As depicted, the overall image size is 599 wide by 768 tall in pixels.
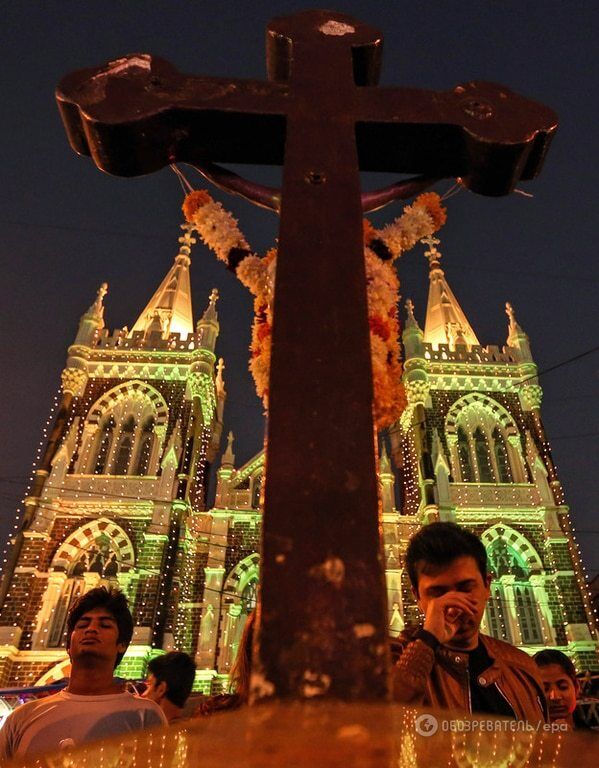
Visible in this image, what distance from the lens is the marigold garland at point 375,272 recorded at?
9.17ft

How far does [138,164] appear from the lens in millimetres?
2367

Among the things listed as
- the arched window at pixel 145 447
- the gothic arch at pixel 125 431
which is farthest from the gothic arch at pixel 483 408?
the arched window at pixel 145 447

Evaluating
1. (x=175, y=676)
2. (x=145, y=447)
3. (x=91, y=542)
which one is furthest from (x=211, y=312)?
(x=175, y=676)

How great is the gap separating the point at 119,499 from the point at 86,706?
1850 cm

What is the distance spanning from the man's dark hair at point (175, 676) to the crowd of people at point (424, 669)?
95cm

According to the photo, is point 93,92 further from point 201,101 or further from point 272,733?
point 272,733

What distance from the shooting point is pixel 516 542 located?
19891 mm

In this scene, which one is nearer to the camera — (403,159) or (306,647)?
(306,647)

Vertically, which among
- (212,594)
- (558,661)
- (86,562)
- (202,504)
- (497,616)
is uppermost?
(202,504)

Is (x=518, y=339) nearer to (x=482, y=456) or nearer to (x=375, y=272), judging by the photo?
(x=482, y=456)

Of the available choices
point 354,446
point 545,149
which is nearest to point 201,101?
point 545,149

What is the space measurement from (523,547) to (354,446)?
802 inches

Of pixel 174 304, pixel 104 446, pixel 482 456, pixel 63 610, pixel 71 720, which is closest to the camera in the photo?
pixel 71 720

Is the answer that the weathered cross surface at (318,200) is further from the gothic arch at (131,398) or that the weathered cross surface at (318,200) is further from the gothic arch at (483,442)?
the gothic arch at (131,398)
